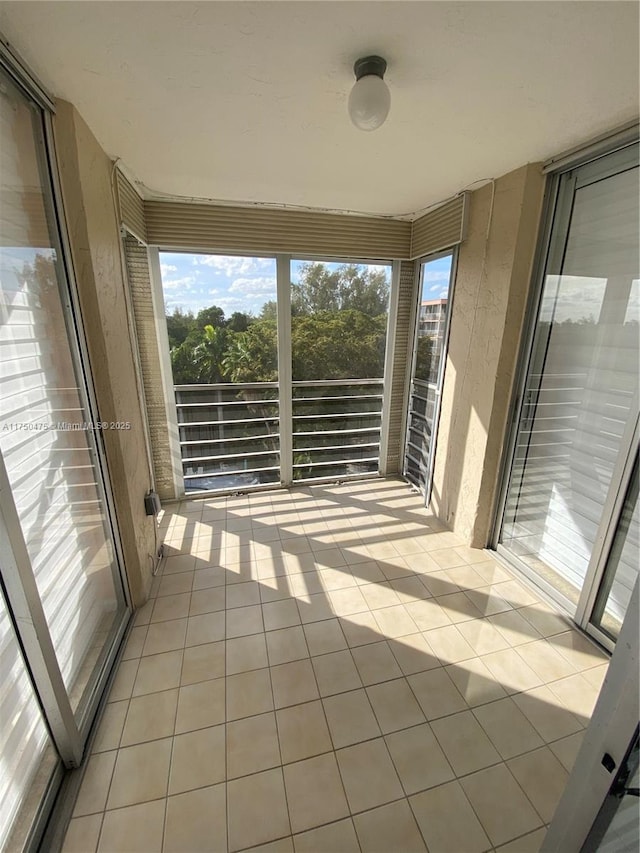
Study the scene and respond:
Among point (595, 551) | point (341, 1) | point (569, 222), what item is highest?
point (341, 1)

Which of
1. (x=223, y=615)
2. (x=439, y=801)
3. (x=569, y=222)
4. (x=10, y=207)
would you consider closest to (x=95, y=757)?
(x=223, y=615)

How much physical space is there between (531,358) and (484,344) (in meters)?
0.31

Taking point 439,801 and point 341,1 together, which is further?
point 439,801

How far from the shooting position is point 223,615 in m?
2.00

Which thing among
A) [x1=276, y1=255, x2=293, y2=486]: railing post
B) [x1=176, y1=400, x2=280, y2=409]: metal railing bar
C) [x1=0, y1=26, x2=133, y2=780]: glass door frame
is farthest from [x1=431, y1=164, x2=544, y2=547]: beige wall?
[x1=0, y1=26, x2=133, y2=780]: glass door frame

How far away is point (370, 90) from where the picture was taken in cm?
112

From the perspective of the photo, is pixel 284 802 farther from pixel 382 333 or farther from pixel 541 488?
pixel 382 333

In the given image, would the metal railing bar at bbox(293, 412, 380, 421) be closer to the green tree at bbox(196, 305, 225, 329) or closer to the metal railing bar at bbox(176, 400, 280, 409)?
the metal railing bar at bbox(176, 400, 280, 409)

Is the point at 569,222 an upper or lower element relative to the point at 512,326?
upper

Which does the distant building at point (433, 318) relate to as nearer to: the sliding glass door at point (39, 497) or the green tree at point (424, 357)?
the green tree at point (424, 357)

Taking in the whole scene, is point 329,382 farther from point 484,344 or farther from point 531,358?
point 531,358

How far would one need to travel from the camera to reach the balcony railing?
3.18m

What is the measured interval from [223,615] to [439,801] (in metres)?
1.28

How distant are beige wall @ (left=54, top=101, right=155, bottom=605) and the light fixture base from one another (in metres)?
1.16
